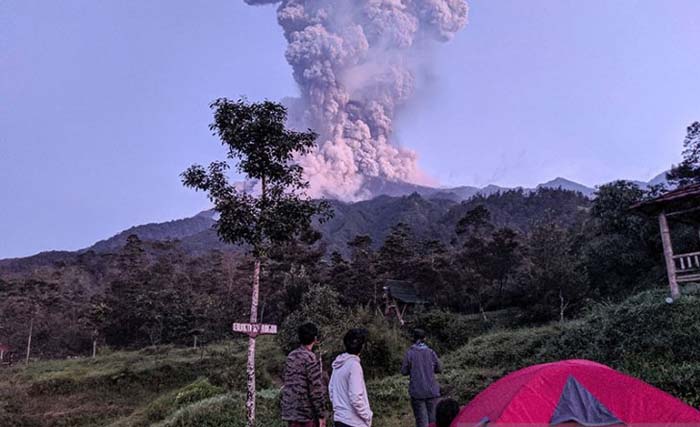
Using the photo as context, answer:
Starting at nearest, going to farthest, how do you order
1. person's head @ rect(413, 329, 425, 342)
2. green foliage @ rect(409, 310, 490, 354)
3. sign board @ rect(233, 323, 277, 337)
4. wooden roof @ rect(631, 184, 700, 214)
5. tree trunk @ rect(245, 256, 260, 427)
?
person's head @ rect(413, 329, 425, 342), sign board @ rect(233, 323, 277, 337), tree trunk @ rect(245, 256, 260, 427), wooden roof @ rect(631, 184, 700, 214), green foliage @ rect(409, 310, 490, 354)

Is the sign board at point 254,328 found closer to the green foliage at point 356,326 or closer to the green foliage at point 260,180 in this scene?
the green foliage at point 260,180

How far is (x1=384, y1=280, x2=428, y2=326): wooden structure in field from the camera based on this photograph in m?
30.4

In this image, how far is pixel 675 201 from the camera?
11.9 metres

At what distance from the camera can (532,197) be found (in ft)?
229

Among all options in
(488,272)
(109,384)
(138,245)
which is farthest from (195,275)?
(488,272)

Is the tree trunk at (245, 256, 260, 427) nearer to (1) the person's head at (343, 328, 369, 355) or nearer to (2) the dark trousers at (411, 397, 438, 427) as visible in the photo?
(2) the dark trousers at (411, 397, 438, 427)

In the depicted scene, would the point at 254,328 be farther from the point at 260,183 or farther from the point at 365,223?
the point at 365,223

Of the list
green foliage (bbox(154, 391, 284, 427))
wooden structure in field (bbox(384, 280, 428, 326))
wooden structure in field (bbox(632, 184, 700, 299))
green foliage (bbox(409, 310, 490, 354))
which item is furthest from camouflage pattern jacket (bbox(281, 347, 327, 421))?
wooden structure in field (bbox(384, 280, 428, 326))

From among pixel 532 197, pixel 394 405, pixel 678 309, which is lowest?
pixel 394 405

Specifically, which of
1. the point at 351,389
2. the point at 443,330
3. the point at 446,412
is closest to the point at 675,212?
the point at 446,412

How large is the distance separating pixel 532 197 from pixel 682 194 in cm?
6095

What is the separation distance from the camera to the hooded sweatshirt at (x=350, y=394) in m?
4.11

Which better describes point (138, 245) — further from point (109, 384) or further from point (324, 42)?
point (324, 42)

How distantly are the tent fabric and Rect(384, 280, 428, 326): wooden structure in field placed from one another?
25.1m
